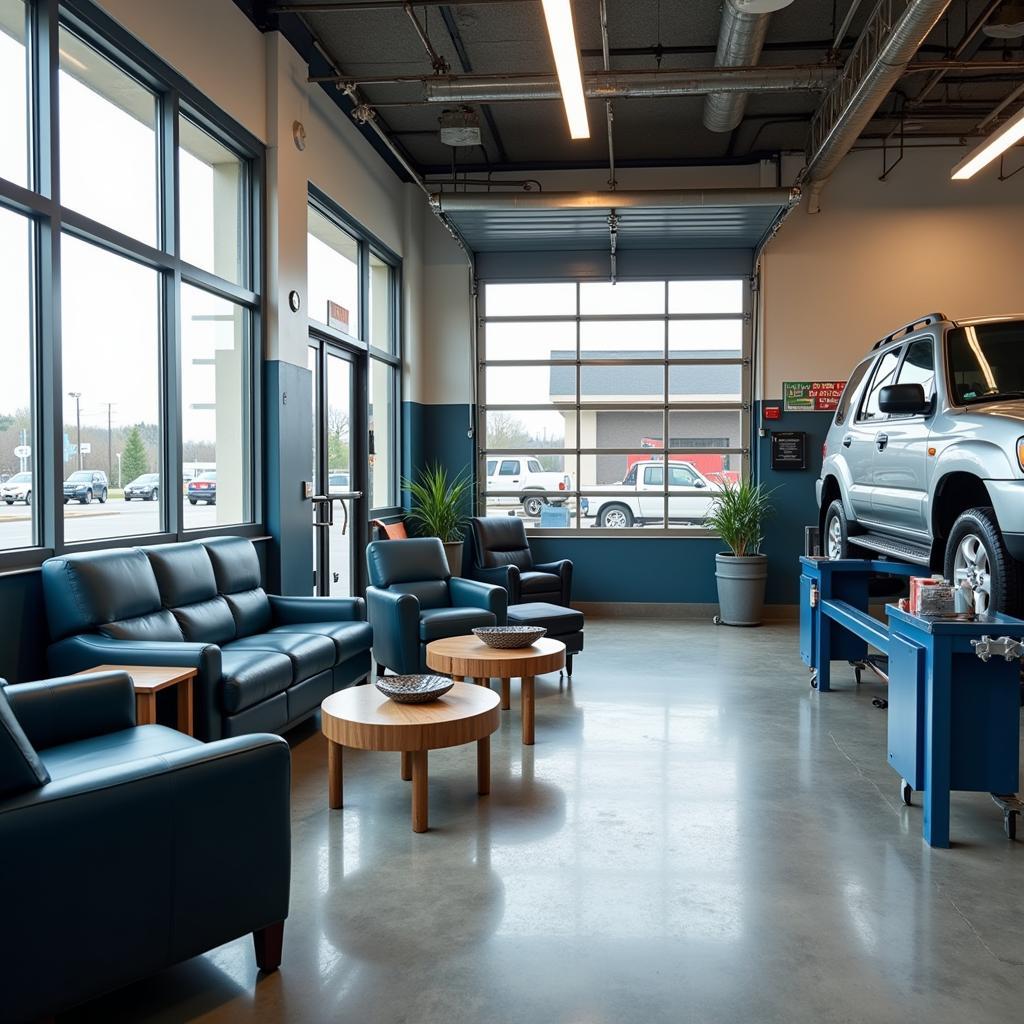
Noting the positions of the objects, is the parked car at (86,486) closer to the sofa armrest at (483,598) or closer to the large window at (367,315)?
the sofa armrest at (483,598)

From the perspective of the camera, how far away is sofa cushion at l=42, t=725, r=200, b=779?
2.57 m

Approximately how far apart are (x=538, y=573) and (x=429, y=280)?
11.6 feet

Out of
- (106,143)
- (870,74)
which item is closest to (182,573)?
(106,143)

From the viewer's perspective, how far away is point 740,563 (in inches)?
330

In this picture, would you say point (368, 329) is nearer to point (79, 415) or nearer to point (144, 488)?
point (144, 488)

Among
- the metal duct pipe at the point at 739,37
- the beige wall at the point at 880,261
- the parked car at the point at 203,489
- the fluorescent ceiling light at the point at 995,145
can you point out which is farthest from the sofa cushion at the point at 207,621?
the beige wall at the point at 880,261

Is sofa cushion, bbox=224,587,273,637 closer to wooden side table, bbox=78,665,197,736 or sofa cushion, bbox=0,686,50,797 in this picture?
wooden side table, bbox=78,665,197,736

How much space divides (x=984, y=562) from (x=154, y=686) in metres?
3.71

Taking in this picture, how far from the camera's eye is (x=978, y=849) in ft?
10.7

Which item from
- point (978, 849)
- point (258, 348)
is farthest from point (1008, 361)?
point (258, 348)

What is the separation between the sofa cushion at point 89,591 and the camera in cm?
375

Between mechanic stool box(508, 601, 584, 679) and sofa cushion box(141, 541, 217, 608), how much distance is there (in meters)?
2.09

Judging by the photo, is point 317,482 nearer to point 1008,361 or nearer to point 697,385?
point 697,385

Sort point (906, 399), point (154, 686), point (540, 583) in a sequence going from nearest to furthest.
Answer: point (154, 686) → point (906, 399) → point (540, 583)
